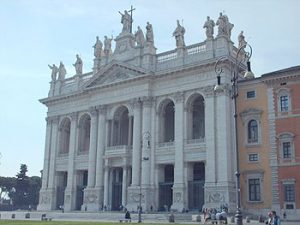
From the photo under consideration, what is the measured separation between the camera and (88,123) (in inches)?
2466

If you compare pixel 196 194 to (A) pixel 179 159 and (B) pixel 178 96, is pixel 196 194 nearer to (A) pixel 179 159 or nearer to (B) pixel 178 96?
(A) pixel 179 159

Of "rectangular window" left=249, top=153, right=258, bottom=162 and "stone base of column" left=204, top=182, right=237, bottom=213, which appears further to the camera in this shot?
"rectangular window" left=249, top=153, right=258, bottom=162

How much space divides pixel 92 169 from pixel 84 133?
7.31 metres

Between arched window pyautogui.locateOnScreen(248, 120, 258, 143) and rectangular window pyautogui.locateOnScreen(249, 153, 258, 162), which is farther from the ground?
arched window pyautogui.locateOnScreen(248, 120, 258, 143)

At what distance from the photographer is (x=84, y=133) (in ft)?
203

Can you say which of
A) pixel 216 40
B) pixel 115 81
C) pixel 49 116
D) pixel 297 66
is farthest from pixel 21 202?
pixel 297 66

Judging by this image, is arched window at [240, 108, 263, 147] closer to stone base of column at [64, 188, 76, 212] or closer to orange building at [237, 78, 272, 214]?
orange building at [237, 78, 272, 214]

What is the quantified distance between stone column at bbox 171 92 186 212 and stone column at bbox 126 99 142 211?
15.3 feet

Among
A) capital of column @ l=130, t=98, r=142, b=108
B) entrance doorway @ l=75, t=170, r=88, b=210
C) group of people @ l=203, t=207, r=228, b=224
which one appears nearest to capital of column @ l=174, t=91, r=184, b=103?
capital of column @ l=130, t=98, r=142, b=108

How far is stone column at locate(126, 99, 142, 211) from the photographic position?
50188 mm

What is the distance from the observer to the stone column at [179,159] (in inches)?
1857

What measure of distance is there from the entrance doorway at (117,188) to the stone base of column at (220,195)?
13056 mm

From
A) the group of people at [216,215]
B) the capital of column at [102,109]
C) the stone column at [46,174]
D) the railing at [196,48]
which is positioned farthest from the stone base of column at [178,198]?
the stone column at [46,174]

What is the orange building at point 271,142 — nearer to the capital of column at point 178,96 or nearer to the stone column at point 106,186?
the capital of column at point 178,96
